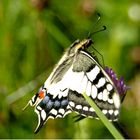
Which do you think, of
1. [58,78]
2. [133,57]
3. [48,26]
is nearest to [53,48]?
[48,26]

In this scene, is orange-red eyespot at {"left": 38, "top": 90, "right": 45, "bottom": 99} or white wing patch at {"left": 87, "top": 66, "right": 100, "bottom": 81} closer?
white wing patch at {"left": 87, "top": 66, "right": 100, "bottom": 81}

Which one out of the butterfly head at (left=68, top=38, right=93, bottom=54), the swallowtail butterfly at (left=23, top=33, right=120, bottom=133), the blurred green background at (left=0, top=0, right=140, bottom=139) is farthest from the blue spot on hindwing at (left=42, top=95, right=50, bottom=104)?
the blurred green background at (left=0, top=0, right=140, bottom=139)

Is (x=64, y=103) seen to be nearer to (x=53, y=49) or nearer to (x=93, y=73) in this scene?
(x=93, y=73)

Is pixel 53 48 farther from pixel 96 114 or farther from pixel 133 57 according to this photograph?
pixel 96 114

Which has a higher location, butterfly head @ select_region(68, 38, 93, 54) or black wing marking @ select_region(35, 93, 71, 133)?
butterfly head @ select_region(68, 38, 93, 54)

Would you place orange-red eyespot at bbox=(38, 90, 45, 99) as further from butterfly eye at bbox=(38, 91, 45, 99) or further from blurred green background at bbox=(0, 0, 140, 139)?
blurred green background at bbox=(0, 0, 140, 139)

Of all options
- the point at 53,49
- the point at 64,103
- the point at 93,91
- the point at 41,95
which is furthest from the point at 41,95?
the point at 53,49

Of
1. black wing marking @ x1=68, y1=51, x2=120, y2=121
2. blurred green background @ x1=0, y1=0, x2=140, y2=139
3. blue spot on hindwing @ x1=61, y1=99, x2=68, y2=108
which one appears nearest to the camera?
black wing marking @ x1=68, y1=51, x2=120, y2=121

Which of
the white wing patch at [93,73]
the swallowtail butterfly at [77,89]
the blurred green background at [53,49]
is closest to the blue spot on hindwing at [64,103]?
the swallowtail butterfly at [77,89]
